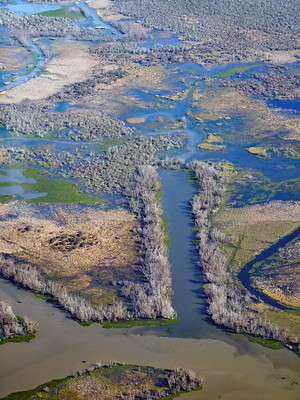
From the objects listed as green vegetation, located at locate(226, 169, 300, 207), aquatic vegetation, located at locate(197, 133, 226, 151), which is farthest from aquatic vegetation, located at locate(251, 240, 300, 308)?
aquatic vegetation, located at locate(197, 133, 226, 151)

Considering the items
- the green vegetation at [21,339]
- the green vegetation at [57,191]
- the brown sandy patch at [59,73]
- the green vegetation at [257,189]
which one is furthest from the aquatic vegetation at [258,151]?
the green vegetation at [21,339]

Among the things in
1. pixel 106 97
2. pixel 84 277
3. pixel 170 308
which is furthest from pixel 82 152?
Result: pixel 170 308

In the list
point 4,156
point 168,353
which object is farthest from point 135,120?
point 168,353

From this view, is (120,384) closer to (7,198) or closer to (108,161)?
(7,198)

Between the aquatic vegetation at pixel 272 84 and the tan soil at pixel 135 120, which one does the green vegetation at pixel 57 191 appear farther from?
the aquatic vegetation at pixel 272 84

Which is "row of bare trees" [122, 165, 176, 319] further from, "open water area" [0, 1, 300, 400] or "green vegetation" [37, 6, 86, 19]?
"green vegetation" [37, 6, 86, 19]
